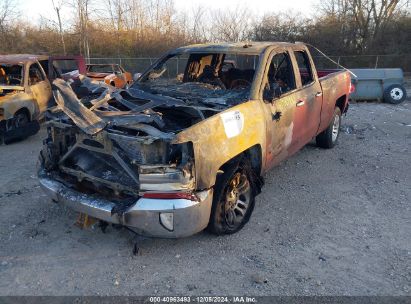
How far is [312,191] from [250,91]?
5.67 feet

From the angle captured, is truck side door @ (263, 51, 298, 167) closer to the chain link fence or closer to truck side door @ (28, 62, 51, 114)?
truck side door @ (28, 62, 51, 114)

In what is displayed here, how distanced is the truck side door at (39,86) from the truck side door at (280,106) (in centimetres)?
538

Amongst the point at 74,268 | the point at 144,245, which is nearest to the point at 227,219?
the point at 144,245

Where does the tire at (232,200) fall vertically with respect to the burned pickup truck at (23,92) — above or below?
below

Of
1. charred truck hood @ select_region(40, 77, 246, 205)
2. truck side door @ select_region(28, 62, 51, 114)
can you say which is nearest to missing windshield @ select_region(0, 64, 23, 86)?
truck side door @ select_region(28, 62, 51, 114)

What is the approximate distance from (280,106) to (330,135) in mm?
2636

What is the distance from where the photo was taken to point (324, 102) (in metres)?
5.68

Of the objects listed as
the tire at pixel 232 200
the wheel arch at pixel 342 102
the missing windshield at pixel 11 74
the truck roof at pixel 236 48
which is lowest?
the tire at pixel 232 200

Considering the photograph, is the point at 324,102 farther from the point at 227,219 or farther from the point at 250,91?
the point at 227,219

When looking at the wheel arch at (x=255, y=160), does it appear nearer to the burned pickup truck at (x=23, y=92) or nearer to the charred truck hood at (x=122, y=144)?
the charred truck hood at (x=122, y=144)

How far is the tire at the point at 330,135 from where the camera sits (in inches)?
255

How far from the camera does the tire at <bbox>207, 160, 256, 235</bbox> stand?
3.47 m

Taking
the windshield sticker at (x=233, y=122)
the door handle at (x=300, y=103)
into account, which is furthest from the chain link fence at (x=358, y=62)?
the windshield sticker at (x=233, y=122)

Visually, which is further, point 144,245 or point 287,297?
point 144,245
